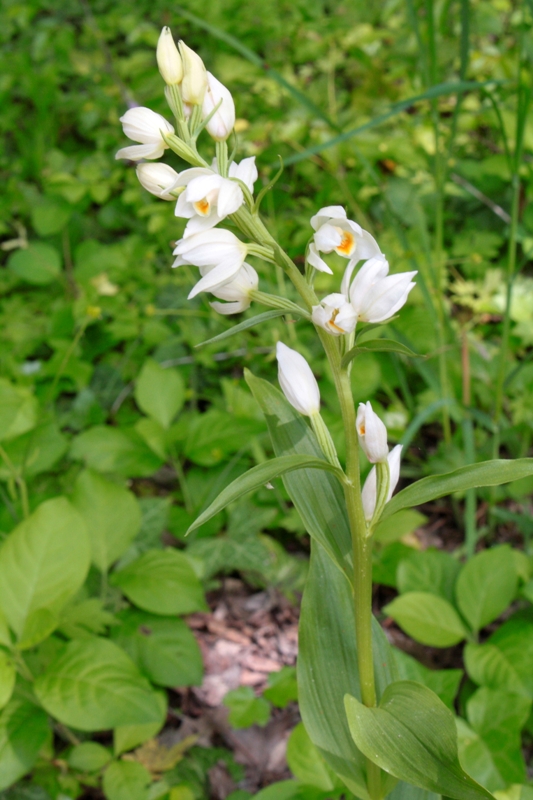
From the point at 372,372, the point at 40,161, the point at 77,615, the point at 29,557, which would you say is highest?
the point at 40,161

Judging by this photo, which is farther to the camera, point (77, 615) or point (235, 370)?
point (235, 370)

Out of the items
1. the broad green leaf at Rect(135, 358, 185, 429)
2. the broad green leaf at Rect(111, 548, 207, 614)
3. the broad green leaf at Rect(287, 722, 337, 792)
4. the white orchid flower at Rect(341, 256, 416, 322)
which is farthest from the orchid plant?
the broad green leaf at Rect(135, 358, 185, 429)

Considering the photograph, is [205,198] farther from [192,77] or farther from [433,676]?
[433,676]

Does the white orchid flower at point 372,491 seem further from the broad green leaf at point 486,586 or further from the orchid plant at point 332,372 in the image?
the broad green leaf at point 486,586

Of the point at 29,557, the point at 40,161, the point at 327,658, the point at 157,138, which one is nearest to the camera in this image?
the point at 157,138

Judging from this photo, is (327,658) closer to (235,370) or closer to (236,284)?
(236,284)

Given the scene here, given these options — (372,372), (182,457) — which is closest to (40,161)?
(182,457)

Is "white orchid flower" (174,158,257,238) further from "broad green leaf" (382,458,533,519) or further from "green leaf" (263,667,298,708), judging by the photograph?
"green leaf" (263,667,298,708)
